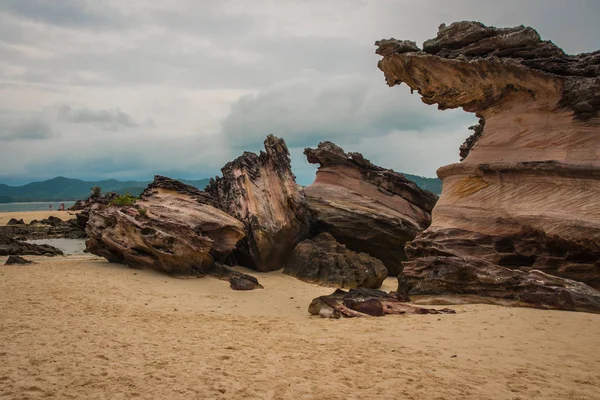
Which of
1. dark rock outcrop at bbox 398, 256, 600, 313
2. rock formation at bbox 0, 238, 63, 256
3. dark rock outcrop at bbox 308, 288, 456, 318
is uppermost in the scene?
dark rock outcrop at bbox 398, 256, 600, 313

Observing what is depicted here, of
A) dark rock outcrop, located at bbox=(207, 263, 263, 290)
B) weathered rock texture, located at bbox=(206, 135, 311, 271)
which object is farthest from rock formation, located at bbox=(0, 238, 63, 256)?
dark rock outcrop, located at bbox=(207, 263, 263, 290)

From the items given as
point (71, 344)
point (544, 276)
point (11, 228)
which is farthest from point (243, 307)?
point (11, 228)

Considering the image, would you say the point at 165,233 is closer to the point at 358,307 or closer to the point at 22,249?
the point at 358,307

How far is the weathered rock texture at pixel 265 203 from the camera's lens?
1692 cm

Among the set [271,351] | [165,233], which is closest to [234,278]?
[165,233]

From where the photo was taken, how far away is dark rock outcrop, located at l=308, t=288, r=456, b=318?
1002cm

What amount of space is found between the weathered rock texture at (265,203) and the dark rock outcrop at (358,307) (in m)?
6.47

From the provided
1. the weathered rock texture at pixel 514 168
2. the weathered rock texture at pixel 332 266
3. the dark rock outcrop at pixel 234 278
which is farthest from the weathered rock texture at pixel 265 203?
the weathered rock texture at pixel 514 168

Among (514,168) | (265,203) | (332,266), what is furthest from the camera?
(265,203)

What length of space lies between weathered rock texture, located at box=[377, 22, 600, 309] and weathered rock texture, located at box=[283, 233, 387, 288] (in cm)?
236

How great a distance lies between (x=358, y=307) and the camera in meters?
10.1

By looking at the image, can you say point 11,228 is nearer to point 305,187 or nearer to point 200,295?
point 305,187

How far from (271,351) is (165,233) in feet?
26.2

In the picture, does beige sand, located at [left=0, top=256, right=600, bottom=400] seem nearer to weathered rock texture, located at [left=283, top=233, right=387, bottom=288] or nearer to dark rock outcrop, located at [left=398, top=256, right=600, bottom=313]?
dark rock outcrop, located at [left=398, top=256, right=600, bottom=313]
